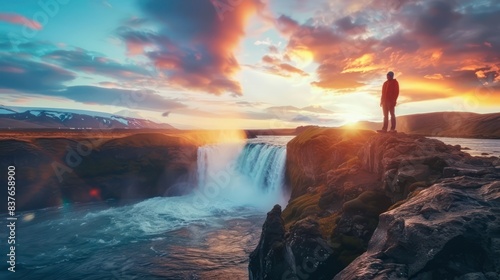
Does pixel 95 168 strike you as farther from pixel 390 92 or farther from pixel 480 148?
pixel 480 148

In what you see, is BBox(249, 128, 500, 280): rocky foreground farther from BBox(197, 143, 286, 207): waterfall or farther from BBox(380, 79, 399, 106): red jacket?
BBox(197, 143, 286, 207): waterfall

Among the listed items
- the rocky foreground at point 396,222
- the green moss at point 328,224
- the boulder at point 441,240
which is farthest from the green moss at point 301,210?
the boulder at point 441,240

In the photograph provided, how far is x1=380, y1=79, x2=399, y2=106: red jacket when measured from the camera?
20.9m

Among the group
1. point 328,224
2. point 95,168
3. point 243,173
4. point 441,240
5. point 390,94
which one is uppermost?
point 390,94

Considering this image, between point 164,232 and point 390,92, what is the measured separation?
94.0 ft

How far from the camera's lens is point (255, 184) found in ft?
169

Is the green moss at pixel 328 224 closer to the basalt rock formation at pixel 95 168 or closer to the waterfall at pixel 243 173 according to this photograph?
the waterfall at pixel 243 173

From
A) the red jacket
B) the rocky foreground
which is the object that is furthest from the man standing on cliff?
the rocky foreground

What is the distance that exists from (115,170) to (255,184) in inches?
1144

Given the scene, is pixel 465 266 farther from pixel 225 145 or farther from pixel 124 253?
pixel 225 145

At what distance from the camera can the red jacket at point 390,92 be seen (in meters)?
20.9

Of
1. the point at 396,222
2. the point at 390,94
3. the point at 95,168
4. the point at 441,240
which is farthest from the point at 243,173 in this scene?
the point at 441,240

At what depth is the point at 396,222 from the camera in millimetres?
10133

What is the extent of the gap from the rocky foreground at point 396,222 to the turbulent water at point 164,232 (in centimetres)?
846
